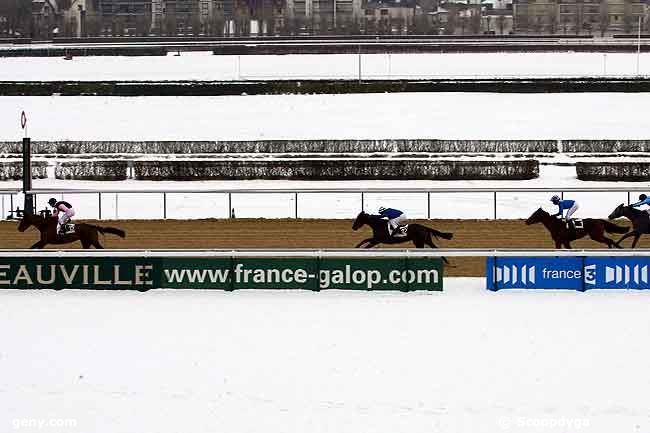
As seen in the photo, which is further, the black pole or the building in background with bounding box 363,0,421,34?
the building in background with bounding box 363,0,421,34

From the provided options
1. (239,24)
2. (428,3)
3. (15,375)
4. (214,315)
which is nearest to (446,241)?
(214,315)

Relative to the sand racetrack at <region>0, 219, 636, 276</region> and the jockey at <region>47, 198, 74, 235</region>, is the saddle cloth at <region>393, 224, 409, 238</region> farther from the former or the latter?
the jockey at <region>47, 198, 74, 235</region>

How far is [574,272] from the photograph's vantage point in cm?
1554

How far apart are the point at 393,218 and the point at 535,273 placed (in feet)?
7.16

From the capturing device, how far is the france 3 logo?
15.5 metres

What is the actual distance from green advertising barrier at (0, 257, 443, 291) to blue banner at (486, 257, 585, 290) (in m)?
0.64

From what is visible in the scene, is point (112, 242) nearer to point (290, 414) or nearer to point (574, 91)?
point (290, 414)

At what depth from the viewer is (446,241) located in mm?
18953

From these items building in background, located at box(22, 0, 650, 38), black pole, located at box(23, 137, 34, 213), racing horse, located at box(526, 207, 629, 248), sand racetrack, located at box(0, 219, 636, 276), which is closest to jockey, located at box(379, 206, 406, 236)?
sand racetrack, located at box(0, 219, 636, 276)

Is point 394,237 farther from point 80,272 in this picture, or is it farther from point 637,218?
point 80,272

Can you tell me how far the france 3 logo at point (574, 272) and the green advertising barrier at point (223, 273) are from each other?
30.7 inches

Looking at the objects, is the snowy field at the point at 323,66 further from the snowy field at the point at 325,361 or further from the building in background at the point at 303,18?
the snowy field at the point at 325,361

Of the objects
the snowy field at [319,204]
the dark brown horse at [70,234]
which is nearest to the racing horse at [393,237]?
the dark brown horse at [70,234]

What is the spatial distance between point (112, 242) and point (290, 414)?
303 inches
